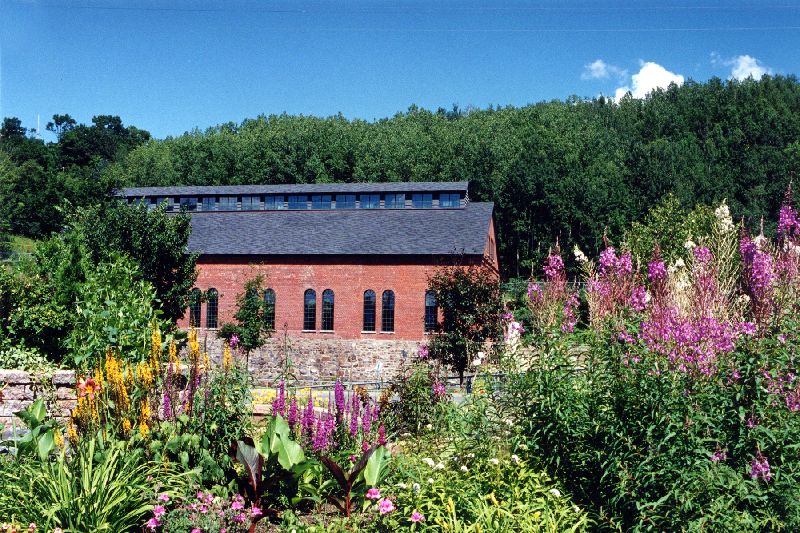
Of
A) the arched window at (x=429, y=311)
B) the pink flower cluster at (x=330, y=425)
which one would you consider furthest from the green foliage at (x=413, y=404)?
the arched window at (x=429, y=311)

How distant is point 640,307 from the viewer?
873cm

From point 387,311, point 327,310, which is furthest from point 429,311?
point 327,310

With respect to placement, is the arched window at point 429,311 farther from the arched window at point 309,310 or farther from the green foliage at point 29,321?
the green foliage at point 29,321

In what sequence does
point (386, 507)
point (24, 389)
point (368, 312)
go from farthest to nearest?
point (368, 312), point (24, 389), point (386, 507)

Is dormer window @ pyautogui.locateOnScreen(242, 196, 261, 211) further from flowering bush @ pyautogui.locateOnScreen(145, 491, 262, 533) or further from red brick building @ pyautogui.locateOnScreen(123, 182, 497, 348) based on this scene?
flowering bush @ pyautogui.locateOnScreen(145, 491, 262, 533)

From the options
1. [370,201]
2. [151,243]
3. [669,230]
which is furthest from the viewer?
[370,201]

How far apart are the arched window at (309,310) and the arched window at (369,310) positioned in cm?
310

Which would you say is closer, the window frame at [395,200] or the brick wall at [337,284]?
the brick wall at [337,284]

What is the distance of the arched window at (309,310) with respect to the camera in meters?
39.5

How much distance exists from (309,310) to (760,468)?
33.9 metres

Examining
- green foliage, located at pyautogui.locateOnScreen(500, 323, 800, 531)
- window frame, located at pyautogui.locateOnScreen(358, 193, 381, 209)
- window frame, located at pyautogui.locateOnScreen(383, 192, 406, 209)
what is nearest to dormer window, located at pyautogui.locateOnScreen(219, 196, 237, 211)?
window frame, located at pyautogui.locateOnScreen(358, 193, 381, 209)

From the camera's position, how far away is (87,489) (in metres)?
7.08

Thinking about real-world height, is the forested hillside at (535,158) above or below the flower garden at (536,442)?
above

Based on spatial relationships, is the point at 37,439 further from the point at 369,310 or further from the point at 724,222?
the point at 369,310
